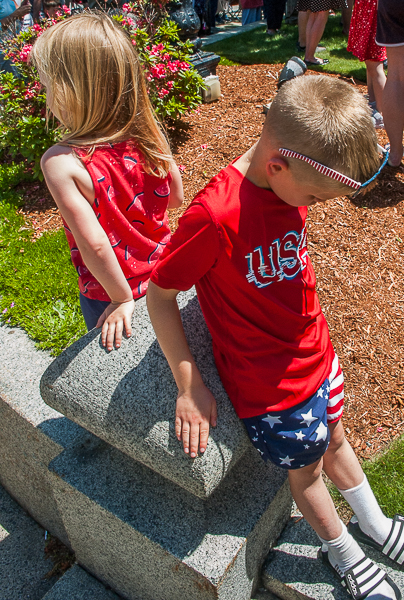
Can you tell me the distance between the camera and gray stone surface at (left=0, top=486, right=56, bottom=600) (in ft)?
8.36

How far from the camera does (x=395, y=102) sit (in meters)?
3.80

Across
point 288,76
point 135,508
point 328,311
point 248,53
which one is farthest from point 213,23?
point 135,508

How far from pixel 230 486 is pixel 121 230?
108cm

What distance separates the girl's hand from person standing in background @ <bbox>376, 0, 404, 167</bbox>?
3.06 metres

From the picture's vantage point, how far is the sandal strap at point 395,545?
1.90 metres

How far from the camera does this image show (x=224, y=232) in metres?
1.37

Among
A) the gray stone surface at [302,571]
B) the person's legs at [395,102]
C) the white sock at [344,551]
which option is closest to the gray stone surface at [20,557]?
the gray stone surface at [302,571]

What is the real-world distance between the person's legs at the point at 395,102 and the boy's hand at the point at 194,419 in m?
3.27

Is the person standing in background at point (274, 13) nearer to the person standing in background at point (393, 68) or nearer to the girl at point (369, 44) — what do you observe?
the girl at point (369, 44)

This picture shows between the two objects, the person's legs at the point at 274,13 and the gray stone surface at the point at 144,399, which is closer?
the gray stone surface at the point at 144,399

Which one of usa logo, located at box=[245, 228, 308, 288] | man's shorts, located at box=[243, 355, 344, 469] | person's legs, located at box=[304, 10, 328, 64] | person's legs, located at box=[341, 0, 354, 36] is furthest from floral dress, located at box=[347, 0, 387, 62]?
person's legs, located at box=[341, 0, 354, 36]

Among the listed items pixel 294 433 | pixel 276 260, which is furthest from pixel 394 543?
pixel 276 260

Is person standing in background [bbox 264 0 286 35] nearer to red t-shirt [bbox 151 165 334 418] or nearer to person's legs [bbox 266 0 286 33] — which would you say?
person's legs [bbox 266 0 286 33]

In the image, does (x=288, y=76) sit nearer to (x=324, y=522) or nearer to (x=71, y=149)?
(x=71, y=149)
